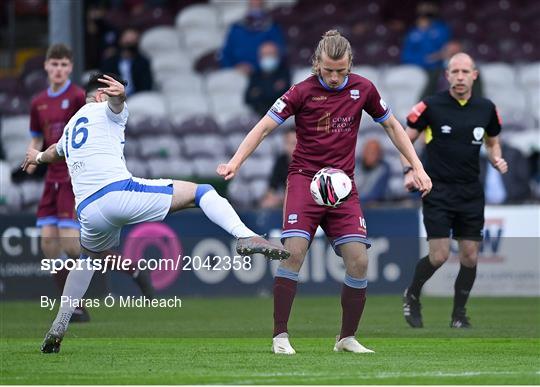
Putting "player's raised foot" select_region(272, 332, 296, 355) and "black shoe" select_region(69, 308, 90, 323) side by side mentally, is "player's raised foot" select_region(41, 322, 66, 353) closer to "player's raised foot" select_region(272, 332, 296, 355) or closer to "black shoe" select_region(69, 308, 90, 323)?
"player's raised foot" select_region(272, 332, 296, 355)

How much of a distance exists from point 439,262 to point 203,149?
8530 millimetres

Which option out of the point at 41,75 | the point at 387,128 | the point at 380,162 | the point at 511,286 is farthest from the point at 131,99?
the point at 387,128

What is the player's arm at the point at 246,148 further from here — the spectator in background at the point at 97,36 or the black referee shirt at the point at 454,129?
the spectator in background at the point at 97,36

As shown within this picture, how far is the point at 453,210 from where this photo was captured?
1290cm

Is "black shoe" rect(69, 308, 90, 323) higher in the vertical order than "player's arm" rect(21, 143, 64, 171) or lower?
lower

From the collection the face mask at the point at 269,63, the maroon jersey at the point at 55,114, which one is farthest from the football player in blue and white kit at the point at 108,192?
the face mask at the point at 269,63

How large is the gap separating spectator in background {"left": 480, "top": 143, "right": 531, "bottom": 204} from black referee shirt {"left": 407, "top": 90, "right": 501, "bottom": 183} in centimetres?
556

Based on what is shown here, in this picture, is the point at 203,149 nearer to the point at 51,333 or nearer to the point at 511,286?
the point at 511,286

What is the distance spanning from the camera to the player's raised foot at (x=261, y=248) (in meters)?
9.19

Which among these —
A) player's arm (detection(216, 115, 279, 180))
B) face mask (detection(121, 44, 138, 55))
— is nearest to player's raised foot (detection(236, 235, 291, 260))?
player's arm (detection(216, 115, 279, 180))

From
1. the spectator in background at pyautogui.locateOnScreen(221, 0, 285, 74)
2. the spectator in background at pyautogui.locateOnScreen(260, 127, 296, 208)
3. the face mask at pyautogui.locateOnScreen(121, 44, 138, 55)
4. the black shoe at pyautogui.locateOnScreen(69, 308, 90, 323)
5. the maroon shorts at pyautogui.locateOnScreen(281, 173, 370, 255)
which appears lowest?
the black shoe at pyautogui.locateOnScreen(69, 308, 90, 323)

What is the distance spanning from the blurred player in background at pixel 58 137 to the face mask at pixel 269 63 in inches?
296

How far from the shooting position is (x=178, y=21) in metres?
23.7

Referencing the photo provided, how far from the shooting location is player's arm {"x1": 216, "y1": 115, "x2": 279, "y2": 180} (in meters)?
9.40
